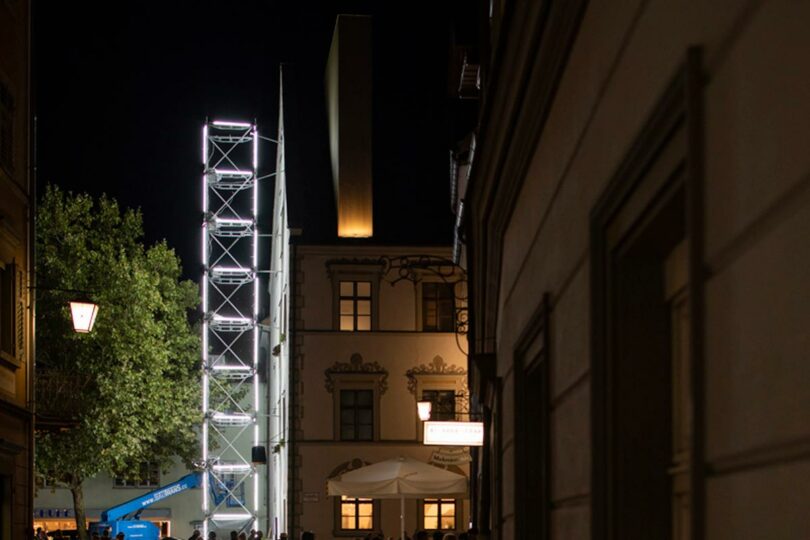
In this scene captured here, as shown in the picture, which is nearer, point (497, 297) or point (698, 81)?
point (698, 81)

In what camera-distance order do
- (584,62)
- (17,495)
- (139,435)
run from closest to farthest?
1. (584,62)
2. (17,495)
3. (139,435)

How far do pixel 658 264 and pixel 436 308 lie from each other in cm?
3428

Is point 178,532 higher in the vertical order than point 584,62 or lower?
lower

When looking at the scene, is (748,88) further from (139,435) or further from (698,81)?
(139,435)

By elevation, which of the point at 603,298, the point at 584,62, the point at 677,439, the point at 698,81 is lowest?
the point at 677,439

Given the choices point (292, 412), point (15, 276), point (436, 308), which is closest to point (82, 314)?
point (15, 276)

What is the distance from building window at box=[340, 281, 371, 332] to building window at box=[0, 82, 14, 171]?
798 inches

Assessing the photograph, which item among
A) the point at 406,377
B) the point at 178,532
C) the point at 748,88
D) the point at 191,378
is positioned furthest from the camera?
the point at 178,532

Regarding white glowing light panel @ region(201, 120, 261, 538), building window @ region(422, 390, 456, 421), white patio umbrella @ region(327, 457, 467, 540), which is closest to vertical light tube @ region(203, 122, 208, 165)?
white glowing light panel @ region(201, 120, 261, 538)

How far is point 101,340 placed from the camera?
41219 millimetres

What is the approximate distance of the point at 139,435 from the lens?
4259cm

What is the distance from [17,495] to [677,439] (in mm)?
16274

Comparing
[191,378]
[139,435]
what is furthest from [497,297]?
[191,378]

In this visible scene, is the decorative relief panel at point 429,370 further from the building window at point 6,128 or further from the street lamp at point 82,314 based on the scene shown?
the building window at point 6,128
